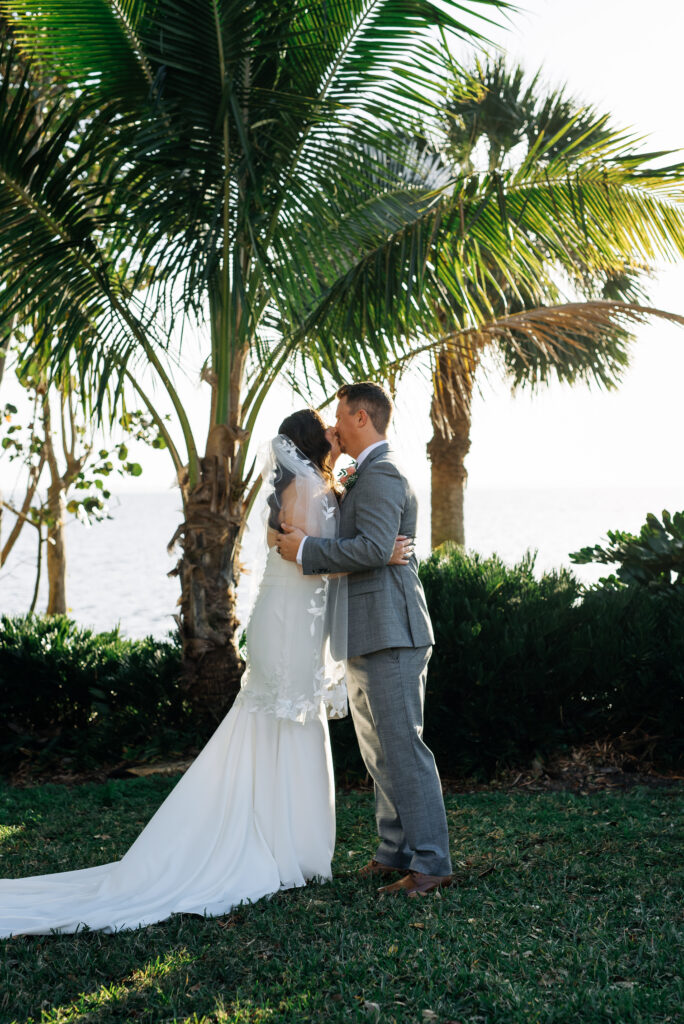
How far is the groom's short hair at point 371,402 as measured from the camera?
13.5 feet

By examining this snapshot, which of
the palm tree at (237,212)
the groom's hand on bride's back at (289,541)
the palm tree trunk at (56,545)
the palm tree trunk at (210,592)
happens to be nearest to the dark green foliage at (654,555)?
the palm tree at (237,212)

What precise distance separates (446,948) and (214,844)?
3.95 ft

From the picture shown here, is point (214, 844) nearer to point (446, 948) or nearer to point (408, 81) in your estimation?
point (446, 948)

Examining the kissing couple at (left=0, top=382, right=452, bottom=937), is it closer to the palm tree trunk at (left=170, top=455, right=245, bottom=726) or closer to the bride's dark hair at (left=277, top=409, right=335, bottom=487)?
the bride's dark hair at (left=277, top=409, right=335, bottom=487)

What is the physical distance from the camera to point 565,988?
2885 millimetres

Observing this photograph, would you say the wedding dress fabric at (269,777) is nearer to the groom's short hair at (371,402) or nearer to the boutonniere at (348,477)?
the boutonniere at (348,477)

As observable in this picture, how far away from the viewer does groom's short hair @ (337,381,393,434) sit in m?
4.11

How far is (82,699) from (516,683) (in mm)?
3525

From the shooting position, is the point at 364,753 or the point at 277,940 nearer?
the point at 277,940

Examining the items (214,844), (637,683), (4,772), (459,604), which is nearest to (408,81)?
(459,604)

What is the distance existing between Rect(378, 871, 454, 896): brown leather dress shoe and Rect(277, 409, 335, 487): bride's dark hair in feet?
5.97

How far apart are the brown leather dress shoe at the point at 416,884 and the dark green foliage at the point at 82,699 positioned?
11.0 feet

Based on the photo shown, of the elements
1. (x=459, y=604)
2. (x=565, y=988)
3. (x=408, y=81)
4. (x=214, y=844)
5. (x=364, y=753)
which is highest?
(x=408, y=81)

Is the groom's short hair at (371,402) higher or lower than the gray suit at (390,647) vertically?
higher
